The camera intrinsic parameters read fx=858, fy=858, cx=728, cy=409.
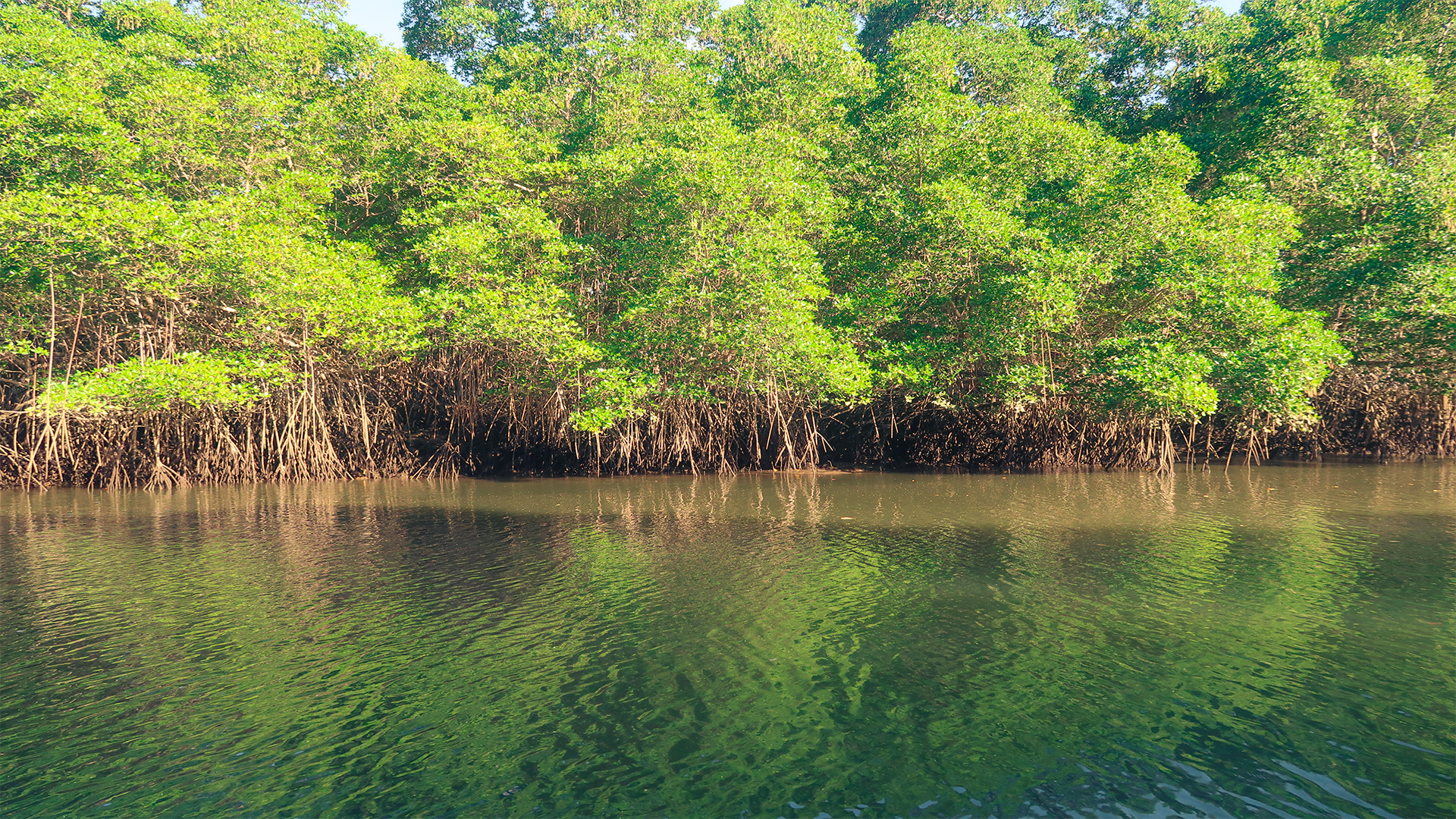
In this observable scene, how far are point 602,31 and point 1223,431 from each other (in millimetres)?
21648

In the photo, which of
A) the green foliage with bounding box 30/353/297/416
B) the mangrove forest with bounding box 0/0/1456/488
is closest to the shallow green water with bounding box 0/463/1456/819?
the green foliage with bounding box 30/353/297/416

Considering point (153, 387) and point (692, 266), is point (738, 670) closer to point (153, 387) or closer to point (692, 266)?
point (692, 266)

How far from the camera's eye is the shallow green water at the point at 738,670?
4957mm

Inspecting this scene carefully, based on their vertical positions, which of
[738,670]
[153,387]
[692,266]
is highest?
[692,266]

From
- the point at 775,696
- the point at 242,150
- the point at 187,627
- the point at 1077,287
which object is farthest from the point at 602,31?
the point at 775,696

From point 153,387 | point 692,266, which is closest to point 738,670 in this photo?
point 692,266

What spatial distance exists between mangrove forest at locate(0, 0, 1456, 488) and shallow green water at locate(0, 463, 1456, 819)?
19.9 ft

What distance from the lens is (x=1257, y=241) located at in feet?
60.6

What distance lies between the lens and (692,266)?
18750 millimetres

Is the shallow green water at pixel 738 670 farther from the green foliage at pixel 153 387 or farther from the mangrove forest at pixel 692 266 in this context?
the mangrove forest at pixel 692 266

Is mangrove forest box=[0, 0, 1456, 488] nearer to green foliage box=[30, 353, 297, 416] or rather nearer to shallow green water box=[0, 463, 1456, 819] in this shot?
green foliage box=[30, 353, 297, 416]

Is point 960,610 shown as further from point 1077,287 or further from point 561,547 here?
point 1077,287

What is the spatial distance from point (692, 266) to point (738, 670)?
42.7 ft

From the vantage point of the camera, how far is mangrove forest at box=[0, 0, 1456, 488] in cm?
1745
